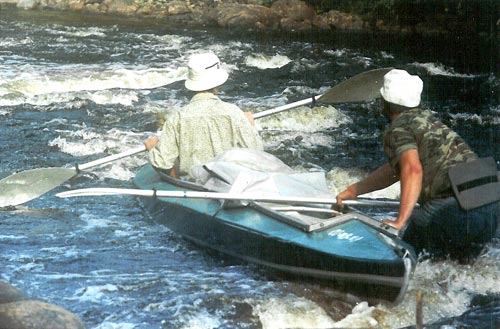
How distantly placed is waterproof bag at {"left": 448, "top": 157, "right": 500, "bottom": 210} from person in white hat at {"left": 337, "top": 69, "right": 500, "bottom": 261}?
0.07 feet

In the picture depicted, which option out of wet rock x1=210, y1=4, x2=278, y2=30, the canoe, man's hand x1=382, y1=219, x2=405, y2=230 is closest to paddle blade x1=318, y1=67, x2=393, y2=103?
the canoe

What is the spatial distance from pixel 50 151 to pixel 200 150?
3618 mm

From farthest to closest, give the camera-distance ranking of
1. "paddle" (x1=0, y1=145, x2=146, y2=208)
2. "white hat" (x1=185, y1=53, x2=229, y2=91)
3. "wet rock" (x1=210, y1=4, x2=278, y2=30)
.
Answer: "wet rock" (x1=210, y1=4, x2=278, y2=30) → "paddle" (x1=0, y1=145, x2=146, y2=208) → "white hat" (x1=185, y1=53, x2=229, y2=91)

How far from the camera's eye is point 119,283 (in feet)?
17.6

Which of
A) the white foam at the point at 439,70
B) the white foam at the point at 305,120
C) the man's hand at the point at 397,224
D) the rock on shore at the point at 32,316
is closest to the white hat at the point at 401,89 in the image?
the man's hand at the point at 397,224

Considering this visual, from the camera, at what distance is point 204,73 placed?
5.72 m

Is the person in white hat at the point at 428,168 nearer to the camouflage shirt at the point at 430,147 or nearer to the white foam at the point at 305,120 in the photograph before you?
the camouflage shirt at the point at 430,147

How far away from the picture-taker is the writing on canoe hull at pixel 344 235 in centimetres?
481

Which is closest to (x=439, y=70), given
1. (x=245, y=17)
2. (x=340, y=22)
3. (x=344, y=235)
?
(x=340, y=22)

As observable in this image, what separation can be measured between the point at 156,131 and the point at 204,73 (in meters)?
4.40

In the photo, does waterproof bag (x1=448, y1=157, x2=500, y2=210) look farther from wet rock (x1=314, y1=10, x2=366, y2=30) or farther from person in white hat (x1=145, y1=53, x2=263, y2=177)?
wet rock (x1=314, y1=10, x2=366, y2=30)

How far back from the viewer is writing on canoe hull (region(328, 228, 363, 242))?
481cm

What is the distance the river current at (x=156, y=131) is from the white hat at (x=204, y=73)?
3.84 ft

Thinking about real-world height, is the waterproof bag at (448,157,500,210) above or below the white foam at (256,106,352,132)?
above
